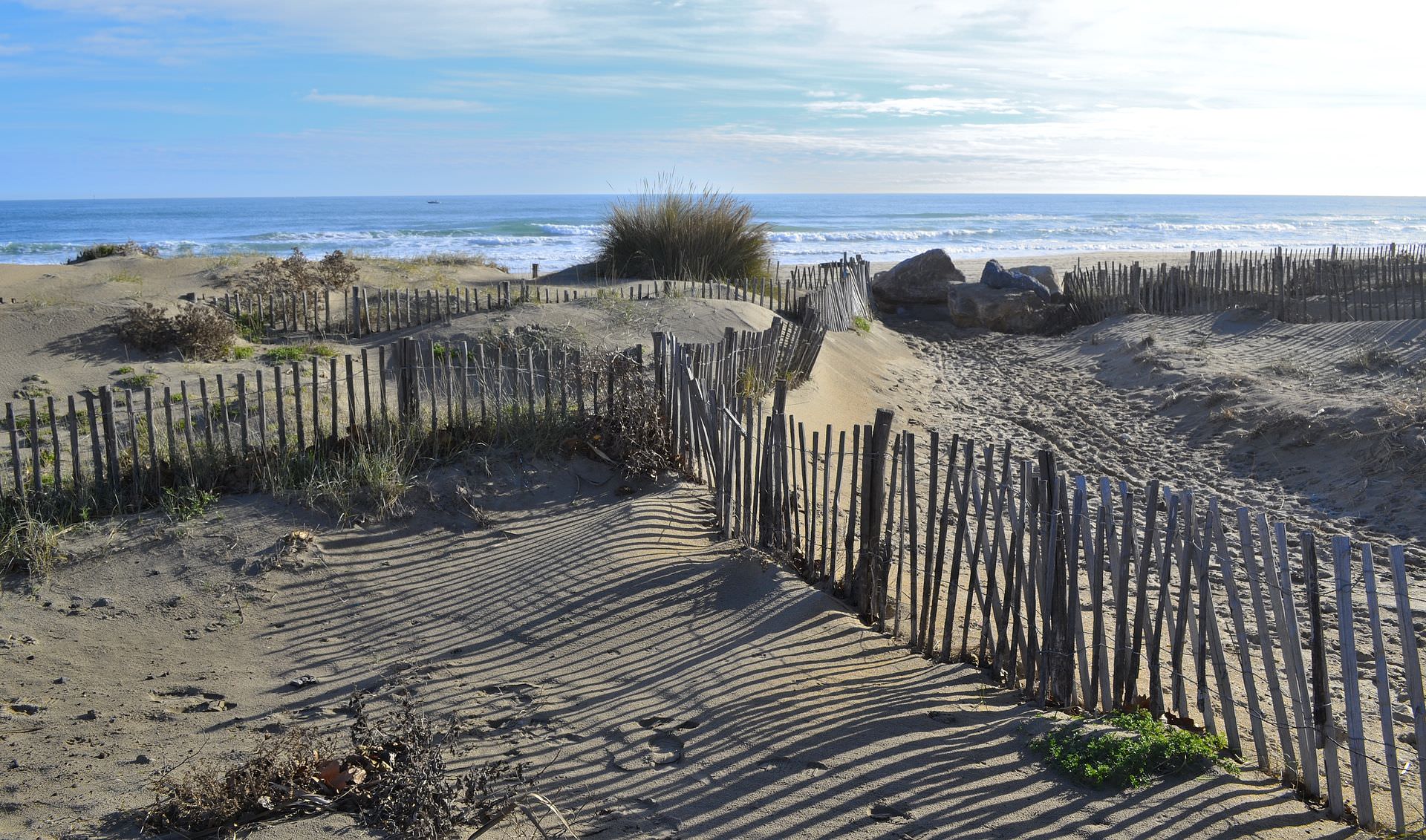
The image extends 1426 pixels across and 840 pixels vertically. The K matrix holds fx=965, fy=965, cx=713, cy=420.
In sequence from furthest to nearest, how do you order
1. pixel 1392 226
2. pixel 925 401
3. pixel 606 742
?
pixel 1392 226
pixel 925 401
pixel 606 742

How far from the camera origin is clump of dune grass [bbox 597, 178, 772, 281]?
15156mm

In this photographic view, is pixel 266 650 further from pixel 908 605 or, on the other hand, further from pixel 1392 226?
pixel 1392 226

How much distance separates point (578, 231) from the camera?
46844 millimetres

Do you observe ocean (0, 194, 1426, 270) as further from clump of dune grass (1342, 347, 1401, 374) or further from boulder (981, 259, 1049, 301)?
clump of dune grass (1342, 347, 1401, 374)

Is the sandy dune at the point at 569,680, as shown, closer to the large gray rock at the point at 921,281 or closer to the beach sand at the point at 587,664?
the beach sand at the point at 587,664

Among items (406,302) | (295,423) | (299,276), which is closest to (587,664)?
(295,423)

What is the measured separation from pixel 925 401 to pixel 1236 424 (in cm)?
302

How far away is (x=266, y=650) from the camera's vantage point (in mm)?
4570

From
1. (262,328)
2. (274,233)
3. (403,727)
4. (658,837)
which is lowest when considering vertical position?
(658,837)

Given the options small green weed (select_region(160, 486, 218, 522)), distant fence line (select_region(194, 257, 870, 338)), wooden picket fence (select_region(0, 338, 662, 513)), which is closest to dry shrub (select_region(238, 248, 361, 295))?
distant fence line (select_region(194, 257, 870, 338))

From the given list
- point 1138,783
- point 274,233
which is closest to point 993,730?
point 1138,783

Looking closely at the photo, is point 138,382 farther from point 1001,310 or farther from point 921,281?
point 921,281

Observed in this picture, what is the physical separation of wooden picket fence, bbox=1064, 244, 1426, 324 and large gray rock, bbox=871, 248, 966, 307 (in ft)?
6.58

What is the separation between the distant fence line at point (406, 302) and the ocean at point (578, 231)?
45.3 feet
